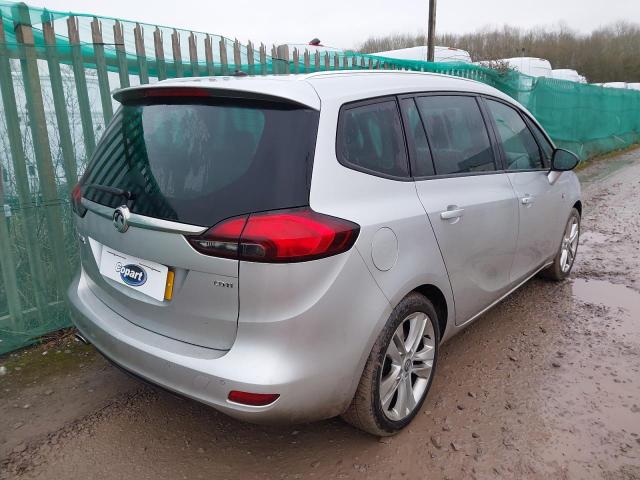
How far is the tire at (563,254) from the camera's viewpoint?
431 cm

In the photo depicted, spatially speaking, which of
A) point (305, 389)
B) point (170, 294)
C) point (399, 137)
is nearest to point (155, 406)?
point (170, 294)

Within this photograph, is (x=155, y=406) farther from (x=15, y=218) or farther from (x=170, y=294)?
(x=15, y=218)

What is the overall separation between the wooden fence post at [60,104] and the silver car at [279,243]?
3.73 feet

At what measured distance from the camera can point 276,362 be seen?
1848 mm

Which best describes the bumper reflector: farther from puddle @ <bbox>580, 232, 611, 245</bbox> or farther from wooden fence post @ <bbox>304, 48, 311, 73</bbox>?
puddle @ <bbox>580, 232, 611, 245</bbox>

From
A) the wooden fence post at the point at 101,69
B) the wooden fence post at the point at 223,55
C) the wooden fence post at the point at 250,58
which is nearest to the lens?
the wooden fence post at the point at 101,69

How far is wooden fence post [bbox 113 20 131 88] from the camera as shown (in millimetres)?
3611

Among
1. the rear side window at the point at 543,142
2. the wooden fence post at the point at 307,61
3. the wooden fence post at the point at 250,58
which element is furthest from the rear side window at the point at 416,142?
the wooden fence post at the point at 307,61

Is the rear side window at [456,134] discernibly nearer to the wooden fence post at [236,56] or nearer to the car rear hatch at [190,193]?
the car rear hatch at [190,193]

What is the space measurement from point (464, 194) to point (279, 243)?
1331mm

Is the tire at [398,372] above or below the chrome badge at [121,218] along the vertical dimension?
below

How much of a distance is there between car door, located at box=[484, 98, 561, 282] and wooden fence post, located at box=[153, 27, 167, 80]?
248 centimetres

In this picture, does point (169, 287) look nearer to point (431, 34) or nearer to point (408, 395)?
point (408, 395)

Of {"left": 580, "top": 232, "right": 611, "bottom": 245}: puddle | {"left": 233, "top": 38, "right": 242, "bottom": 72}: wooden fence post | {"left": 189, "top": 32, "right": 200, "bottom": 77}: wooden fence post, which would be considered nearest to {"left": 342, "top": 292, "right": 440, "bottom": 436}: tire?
{"left": 189, "top": 32, "right": 200, "bottom": 77}: wooden fence post
